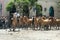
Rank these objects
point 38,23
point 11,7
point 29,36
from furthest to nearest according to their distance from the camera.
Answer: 1. point 11,7
2. point 38,23
3. point 29,36

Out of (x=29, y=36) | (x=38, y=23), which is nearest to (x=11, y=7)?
(x=38, y=23)

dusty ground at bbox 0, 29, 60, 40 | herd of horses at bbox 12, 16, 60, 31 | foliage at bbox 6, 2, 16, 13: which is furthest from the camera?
foliage at bbox 6, 2, 16, 13

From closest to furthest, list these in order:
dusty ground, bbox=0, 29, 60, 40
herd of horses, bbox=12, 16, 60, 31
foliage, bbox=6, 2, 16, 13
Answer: dusty ground, bbox=0, 29, 60, 40, herd of horses, bbox=12, 16, 60, 31, foliage, bbox=6, 2, 16, 13

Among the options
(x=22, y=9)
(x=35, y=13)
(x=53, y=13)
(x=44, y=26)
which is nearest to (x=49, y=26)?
(x=44, y=26)

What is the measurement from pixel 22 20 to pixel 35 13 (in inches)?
1163

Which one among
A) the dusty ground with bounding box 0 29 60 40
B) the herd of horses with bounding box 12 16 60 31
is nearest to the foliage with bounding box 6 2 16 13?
the herd of horses with bounding box 12 16 60 31

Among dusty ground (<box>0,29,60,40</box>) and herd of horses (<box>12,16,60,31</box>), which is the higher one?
dusty ground (<box>0,29,60,40</box>)

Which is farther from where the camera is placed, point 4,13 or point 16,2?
point 4,13

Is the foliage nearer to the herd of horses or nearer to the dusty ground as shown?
the herd of horses

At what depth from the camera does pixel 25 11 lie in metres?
63.3

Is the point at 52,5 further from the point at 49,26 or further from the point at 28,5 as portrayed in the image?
the point at 49,26

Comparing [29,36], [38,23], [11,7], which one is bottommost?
[38,23]

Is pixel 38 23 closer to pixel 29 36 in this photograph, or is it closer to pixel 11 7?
pixel 29 36

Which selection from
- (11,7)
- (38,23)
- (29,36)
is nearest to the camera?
(29,36)
